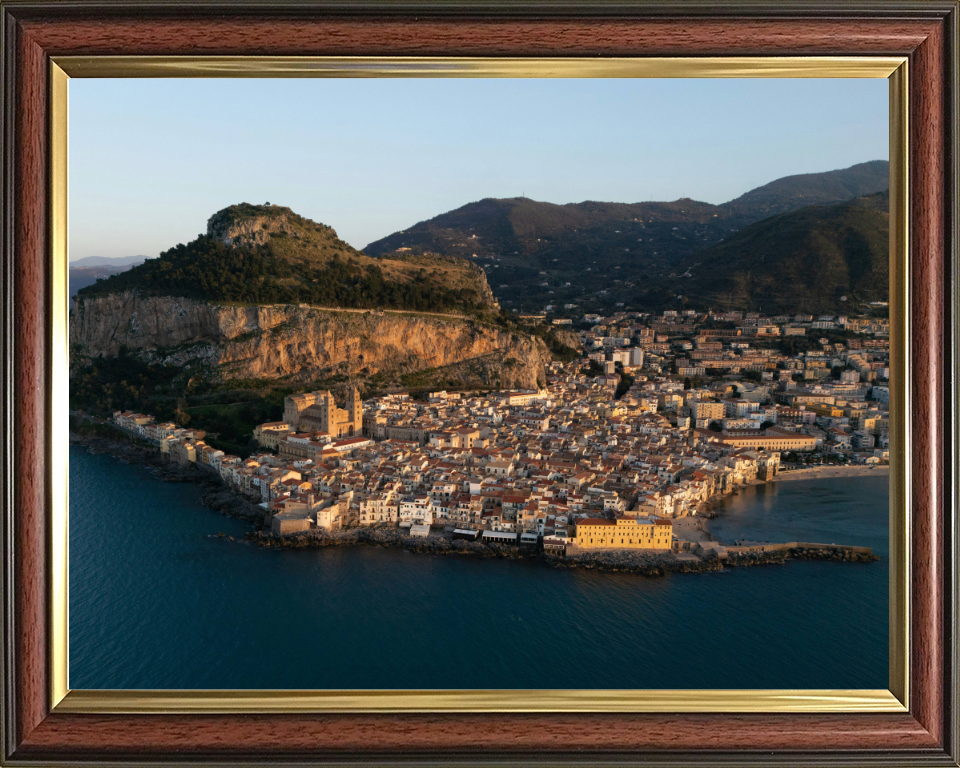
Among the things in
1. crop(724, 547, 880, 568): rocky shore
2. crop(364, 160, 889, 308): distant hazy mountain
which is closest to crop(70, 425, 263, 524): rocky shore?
crop(364, 160, 889, 308): distant hazy mountain

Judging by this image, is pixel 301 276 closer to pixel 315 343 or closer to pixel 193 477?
pixel 315 343

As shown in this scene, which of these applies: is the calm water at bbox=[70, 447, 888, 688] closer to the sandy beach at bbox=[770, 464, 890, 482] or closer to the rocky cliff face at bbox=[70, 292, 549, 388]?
the sandy beach at bbox=[770, 464, 890, 482]

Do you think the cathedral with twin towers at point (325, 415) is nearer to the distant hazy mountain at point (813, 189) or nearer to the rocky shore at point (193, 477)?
the rocky shore at point (193, 477)

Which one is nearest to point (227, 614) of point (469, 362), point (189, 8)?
point (189, 8)

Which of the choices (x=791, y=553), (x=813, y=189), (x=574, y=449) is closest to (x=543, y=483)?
(x=574, y=449)

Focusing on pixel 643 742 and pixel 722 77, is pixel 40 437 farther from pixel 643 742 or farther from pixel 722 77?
pixel 722 77
